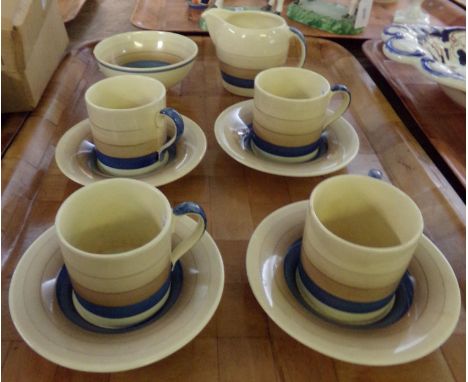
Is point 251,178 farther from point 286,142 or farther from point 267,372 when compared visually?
point 267,372

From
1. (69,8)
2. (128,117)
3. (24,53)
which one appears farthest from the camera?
(69,8)

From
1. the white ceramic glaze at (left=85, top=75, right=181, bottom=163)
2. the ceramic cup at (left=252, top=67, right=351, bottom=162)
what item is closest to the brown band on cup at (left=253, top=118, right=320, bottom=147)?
the ceramic cup at (left=252, top=67, right=351, bottom=162)

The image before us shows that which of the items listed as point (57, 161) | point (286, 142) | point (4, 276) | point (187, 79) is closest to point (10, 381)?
point (4, 276)

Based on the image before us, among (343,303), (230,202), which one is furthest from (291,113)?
(343,303)

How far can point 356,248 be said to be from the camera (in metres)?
0.30

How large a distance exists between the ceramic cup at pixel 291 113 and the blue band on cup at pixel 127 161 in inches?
4.8

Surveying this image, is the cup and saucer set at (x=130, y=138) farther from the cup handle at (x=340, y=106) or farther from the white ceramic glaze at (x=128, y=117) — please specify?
the cup handle at (x=340, y=106)

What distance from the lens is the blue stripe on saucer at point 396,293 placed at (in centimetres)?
34

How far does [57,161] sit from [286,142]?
0.24 meters

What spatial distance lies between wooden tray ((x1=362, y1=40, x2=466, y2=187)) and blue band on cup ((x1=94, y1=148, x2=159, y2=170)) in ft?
1.12

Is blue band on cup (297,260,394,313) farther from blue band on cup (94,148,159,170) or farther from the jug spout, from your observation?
the jug spout

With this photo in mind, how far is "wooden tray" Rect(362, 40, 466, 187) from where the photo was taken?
540 millimetres

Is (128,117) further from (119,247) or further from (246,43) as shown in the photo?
(246,43)

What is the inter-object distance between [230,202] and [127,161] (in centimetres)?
11
